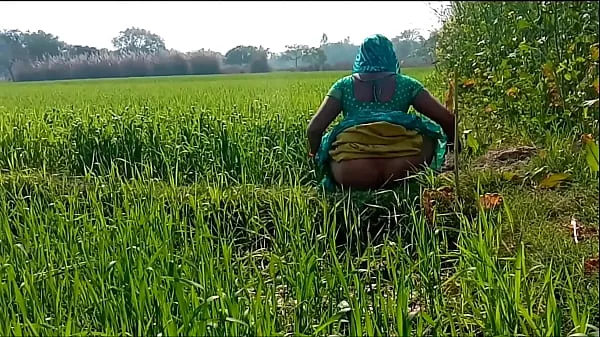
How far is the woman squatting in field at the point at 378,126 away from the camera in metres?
2.89

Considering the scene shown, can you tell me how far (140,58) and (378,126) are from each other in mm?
1540

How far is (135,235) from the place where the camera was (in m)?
2.17

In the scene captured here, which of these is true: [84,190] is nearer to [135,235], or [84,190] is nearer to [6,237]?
[6,237]

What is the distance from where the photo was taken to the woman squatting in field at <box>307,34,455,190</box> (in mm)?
2895

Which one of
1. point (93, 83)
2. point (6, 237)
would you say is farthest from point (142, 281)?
point (93, 83)

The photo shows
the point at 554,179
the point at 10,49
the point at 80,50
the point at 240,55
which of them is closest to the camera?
the point at 554,179

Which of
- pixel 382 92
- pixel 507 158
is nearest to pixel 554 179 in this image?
pixel 382 92

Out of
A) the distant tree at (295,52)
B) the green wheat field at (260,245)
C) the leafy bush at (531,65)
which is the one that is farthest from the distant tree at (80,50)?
the leafy bush at (531,65)

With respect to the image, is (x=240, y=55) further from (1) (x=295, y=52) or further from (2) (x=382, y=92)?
(2) (x=382, y=92)

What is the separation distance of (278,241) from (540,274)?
81 centimetres

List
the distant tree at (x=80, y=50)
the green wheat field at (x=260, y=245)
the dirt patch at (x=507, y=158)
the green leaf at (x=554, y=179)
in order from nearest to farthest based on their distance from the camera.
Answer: the green wheat field at (x=260, y=245), the green leaf at (x=554, y=179), the dirt patch at (x=507, y=158), the distant tree at (x=80, y=50)

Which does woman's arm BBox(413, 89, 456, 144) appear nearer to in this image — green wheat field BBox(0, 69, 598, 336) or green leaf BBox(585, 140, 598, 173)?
green wheat field BBox(0, 69, 598, 336)

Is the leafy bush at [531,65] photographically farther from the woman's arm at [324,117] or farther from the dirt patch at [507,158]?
the woman's arm at [324,117]

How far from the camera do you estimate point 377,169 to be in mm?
2932
